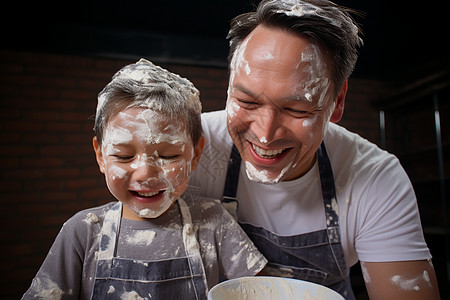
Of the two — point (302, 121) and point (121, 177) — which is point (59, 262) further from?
point (302, 121)

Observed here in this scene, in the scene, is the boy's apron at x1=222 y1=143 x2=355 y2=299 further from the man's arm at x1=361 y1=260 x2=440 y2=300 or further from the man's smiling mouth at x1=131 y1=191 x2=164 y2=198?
the man's smiling mouth at x1=131 y1=191 x2=164 y2=198

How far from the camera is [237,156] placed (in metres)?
1.25

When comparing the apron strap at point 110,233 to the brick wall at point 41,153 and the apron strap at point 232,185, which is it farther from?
the brick wall at point 41,153

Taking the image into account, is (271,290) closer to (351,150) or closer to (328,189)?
(328,189)

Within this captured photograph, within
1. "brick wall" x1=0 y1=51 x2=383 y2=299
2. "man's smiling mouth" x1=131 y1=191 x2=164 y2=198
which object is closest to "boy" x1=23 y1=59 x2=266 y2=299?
"man's smiling mouth" x1=131 y1=191 x2=164 y2=198

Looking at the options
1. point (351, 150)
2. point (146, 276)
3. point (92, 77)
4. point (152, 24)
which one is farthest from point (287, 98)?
point (92, 77)

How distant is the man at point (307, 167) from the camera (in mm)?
984

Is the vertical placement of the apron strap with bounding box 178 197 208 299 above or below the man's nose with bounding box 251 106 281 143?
below

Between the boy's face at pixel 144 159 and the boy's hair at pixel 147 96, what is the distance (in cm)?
2

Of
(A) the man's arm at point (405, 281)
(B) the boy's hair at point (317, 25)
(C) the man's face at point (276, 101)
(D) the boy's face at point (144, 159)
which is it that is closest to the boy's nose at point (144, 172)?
(D) the boy's face at point (144, 159)

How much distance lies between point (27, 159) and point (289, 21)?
119 inches

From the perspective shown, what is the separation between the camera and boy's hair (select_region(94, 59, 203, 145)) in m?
0.93

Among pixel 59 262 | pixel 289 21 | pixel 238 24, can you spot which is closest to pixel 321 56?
pixel 289 21

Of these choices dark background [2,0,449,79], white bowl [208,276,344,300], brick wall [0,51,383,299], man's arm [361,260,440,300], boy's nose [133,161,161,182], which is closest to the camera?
white bowl [208,276,344,300]
